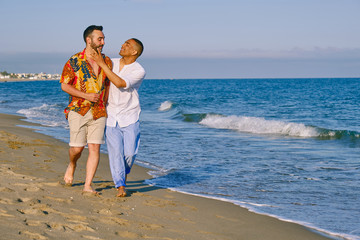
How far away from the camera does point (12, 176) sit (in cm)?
554

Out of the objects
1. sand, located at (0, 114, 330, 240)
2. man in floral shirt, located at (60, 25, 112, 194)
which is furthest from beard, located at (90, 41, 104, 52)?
sand, located at (0, 114, 330, 240)

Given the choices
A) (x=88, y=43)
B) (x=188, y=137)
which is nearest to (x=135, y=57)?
(x=88, y=43)

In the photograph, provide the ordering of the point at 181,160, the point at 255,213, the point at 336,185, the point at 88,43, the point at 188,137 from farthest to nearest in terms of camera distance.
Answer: the point at 188,137, the point at 181,160, the point at 336,185, the point at 255,213, the point at 88,43

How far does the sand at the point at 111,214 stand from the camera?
149 inches

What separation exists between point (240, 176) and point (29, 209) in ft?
13.9

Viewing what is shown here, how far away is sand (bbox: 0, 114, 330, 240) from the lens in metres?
3.78

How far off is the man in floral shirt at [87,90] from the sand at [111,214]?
0.72 metres

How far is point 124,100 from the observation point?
5.05 meters

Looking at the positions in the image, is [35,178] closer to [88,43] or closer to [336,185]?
[88,43]

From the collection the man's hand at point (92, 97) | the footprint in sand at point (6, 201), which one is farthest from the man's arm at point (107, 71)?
the footprint in sand at point (6, 201)

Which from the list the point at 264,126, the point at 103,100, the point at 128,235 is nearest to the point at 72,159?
the point at 103,100

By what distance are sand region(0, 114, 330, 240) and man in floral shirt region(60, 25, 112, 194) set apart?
0.72m

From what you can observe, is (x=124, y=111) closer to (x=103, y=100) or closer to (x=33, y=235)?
(x=103, y=100)

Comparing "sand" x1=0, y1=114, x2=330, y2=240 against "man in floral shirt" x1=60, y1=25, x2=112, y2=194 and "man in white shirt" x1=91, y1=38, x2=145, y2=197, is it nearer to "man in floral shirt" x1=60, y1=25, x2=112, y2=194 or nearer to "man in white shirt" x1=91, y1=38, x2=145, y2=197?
"man in white shirt" x1=91, y1=38, x2=145, y2=197
